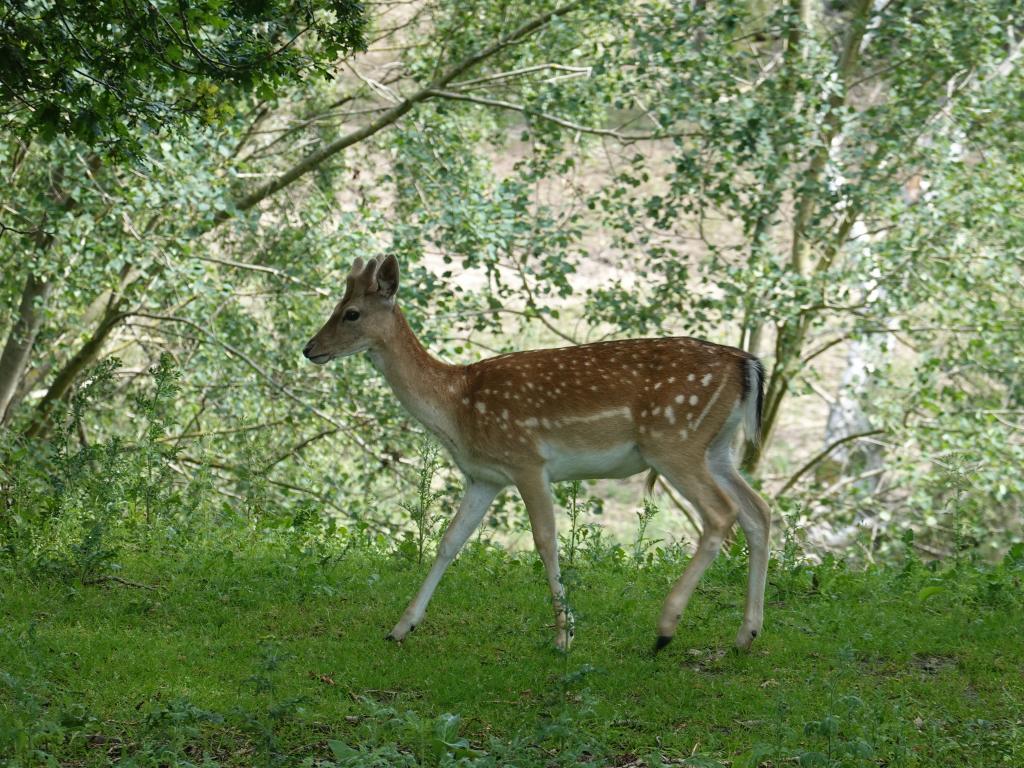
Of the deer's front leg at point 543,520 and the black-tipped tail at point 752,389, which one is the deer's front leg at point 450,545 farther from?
the black-tipped tail at point 752,389

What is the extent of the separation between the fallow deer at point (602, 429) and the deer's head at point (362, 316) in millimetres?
281

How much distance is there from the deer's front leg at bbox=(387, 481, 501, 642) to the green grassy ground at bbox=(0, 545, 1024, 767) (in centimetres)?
9

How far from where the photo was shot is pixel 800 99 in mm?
11828

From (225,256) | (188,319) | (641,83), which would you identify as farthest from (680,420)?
(225,256)

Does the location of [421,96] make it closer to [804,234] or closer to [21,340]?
[804,234]

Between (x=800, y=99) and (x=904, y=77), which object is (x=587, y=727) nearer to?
(x=800, y=99)

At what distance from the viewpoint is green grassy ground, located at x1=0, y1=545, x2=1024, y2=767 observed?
4.72m

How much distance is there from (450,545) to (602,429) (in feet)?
3.15

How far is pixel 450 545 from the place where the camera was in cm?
660

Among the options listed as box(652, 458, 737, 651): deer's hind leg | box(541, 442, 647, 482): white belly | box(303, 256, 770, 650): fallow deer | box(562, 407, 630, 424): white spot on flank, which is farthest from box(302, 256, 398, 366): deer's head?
box(652, 458, 737, 651): deer's hind leg

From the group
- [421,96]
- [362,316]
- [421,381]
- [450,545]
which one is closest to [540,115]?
[421,96]

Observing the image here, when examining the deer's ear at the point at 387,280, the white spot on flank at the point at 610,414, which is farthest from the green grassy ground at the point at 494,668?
the deer's ear at the point at 387,280

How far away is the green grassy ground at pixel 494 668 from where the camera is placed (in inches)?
186

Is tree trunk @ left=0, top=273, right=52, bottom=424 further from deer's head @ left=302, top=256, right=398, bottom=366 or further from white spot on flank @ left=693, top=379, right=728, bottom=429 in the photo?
white spot on flank @ left=693, top=379, right=728, bottom=429
